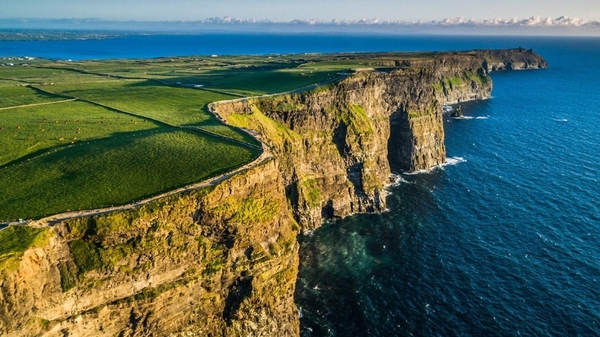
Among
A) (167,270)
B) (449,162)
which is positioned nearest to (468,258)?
(167,270)

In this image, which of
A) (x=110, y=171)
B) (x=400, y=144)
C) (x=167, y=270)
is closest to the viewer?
(x=167, y=270)

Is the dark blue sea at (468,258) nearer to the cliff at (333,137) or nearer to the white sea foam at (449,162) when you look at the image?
the white sea foam at (449,162)

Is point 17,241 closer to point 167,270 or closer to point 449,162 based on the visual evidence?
point 167,270

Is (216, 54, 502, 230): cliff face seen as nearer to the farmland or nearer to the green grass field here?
the farmland

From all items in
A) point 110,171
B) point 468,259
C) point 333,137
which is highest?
point 110,171

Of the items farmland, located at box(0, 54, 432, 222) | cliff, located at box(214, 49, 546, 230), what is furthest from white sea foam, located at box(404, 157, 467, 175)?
farmland, located at box(0, 54, 432, 222)

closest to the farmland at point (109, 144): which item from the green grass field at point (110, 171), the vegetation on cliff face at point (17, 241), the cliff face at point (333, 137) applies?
the green grass field at point (110, 171)
